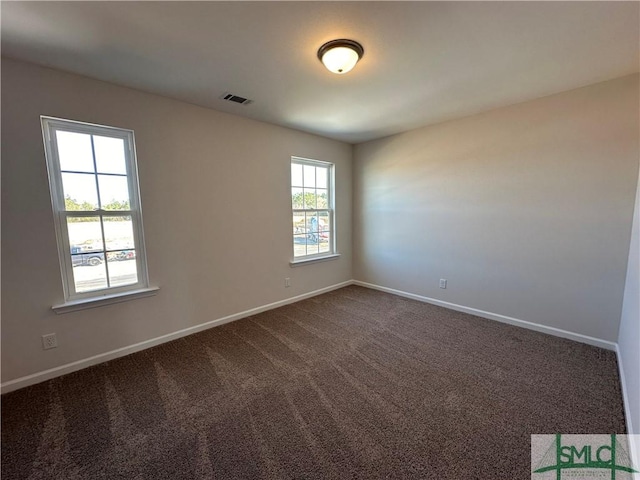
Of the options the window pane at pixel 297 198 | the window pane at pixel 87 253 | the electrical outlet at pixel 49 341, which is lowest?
the electrical outlet at pixel 49 341

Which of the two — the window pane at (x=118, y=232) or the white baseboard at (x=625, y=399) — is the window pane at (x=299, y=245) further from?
the white baseboard at (x=625, y=399)

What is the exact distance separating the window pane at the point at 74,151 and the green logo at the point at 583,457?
377cm

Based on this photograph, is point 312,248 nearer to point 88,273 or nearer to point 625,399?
point 88,273

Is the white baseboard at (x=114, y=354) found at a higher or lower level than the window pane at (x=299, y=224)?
lower

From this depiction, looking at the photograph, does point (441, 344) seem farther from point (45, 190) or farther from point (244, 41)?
point (45, 190)

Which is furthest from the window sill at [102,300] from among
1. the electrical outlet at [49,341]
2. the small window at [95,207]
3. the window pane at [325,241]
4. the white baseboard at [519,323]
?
the white baseboard at [519,323]

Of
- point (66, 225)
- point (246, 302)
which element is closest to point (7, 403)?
point (66, 225)

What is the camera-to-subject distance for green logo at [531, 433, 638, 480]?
136 centimetres

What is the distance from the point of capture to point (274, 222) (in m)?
3.56

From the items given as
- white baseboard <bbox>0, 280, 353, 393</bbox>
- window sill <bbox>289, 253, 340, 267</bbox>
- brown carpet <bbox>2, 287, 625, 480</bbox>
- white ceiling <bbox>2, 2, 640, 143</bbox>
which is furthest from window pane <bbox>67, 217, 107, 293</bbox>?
window sill <bbox>289, 253, 340, 267</bbox>

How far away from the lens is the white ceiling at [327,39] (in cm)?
150

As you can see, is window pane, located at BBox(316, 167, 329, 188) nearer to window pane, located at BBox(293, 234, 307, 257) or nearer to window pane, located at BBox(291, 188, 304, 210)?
window pane, located at BBox(291, 188, 304, 210)

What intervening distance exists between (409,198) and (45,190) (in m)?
3.96

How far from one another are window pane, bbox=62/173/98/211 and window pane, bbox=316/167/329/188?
9.09ft
